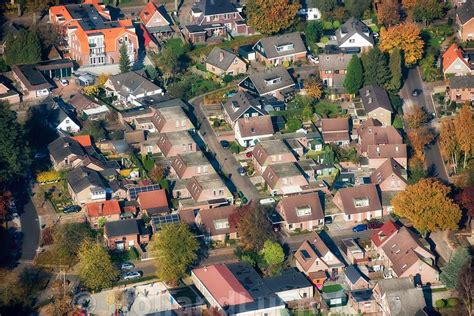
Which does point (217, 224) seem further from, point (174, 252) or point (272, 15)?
point (272, 15)

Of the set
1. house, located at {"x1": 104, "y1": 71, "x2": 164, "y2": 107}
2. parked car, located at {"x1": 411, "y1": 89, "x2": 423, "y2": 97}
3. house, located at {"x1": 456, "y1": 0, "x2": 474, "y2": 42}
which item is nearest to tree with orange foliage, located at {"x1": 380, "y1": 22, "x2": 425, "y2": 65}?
parked car, located at {"x1": 411, "y1": 89, "x2": 423, "y2": 97}

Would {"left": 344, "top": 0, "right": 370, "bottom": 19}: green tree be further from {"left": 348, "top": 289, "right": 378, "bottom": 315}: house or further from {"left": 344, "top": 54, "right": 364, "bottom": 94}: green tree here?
{"left": 348, "top": 289, "right": 378, "bottom": 315}: house

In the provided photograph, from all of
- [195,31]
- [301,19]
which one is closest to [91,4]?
[195,31]

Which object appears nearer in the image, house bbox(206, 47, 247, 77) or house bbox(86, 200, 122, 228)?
house bbox(86, 200, 122, 228)

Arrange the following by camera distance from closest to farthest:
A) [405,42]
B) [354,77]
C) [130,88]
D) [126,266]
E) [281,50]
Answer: [126,266] → [354,77] → [130,88] → [405,42] → [281,50]

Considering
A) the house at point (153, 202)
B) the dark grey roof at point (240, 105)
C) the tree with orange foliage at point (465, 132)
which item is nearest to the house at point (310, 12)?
the dark grey roof at point (240, 105)

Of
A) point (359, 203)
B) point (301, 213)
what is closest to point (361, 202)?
point (359, 203)
